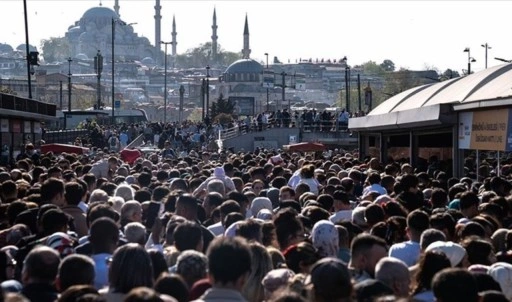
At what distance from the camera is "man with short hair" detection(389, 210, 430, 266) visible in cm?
947

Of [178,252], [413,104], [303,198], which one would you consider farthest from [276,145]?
[178,252]

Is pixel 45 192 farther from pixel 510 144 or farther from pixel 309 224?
pixel 510 144

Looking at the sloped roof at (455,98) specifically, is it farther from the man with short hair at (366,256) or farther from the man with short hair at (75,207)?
the man with short hair at (366,256)

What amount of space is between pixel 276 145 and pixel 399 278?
5434 centimetres

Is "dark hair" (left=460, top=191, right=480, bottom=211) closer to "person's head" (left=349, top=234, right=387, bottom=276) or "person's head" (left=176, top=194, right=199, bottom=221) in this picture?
"person's head" (left=176, top=194, right=199, bottom=221)

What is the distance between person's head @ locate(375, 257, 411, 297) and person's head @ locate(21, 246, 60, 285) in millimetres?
2078

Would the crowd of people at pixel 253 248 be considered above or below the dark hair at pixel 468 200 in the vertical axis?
below

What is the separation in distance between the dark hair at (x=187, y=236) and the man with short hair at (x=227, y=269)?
1.83m

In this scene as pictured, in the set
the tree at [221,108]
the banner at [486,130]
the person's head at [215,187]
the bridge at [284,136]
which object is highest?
the tree at [221,108]

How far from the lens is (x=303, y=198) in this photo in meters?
14.0

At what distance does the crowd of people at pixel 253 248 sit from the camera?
6.99 meters

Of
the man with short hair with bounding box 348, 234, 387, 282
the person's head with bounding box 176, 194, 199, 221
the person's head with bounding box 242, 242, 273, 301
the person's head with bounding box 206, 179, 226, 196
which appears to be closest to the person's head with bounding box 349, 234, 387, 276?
the man with short hair with bounding box 348, 234, 387, 282

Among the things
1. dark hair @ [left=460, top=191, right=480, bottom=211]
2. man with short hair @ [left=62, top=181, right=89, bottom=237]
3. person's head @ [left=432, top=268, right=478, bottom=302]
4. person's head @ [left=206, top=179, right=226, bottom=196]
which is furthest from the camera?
person's head @ [left=206, top=179, right=226, bottom=196]

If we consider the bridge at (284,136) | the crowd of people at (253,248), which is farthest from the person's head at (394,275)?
the bridge at (284,136)
